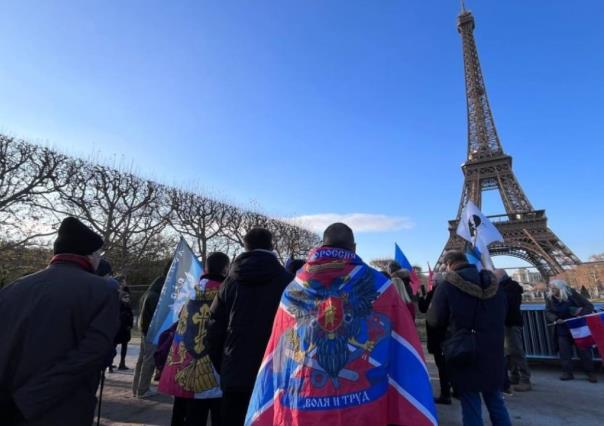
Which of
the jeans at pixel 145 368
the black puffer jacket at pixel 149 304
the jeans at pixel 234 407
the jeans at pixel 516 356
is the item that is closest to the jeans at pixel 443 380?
the jeans at pixel 516 356

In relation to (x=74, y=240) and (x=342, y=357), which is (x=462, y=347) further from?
(x=74, y=240)

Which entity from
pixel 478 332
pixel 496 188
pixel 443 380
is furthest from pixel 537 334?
pixel 496 188

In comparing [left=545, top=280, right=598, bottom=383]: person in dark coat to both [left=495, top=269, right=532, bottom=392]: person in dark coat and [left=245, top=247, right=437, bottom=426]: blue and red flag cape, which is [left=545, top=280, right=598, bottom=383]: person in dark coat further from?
[left=245, top=247, right=437, bottom=426]: blue and red flag cape

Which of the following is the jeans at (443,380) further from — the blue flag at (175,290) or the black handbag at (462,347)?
the blue flag at (175,290)

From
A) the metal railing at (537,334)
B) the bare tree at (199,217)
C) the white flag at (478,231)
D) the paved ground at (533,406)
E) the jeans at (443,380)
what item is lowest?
the paved ground at (533,406)

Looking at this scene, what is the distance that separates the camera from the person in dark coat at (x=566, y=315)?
6.51m

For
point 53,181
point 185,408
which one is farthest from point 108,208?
point 185,408

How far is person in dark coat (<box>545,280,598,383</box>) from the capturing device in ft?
21.4

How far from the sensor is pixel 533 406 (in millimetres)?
5105

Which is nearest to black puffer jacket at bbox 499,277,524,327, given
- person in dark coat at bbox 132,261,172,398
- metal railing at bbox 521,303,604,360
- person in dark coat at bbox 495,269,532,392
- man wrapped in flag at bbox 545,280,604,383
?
person in dark coat at bbox 495,269,532,392

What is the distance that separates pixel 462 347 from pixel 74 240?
307 centimetres

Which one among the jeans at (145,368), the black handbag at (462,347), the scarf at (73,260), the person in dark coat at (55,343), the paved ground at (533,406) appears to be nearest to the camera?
the person in dark coat at (55,343)

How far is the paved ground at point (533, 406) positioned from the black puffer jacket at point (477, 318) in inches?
62.0

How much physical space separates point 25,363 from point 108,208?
18254 millimetres
